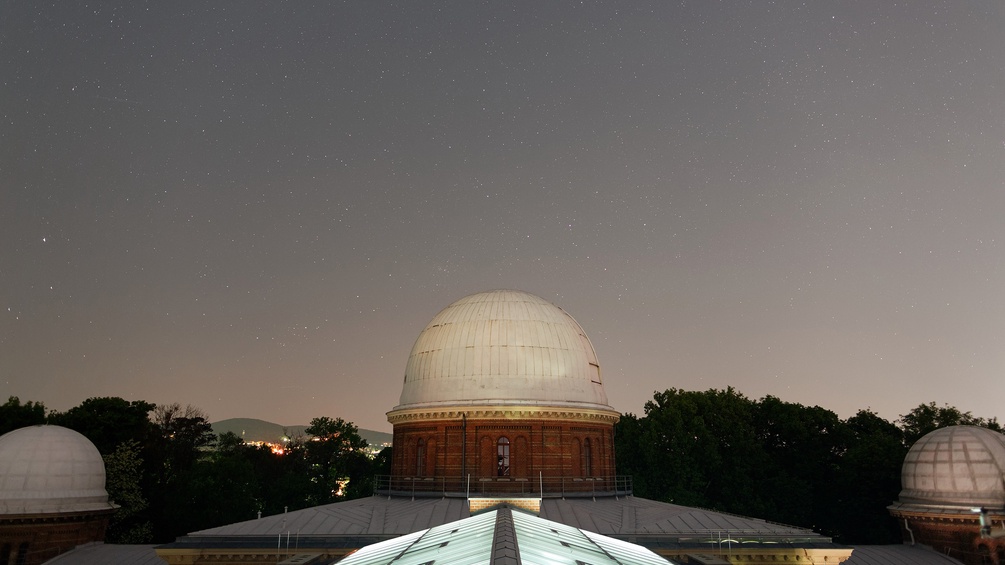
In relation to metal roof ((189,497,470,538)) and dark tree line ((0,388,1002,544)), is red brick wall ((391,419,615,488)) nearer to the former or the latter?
metal roof ((189,497,470,538))

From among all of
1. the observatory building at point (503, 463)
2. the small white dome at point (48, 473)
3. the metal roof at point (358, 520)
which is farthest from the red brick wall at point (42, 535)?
the metal roof at point (358, 520)

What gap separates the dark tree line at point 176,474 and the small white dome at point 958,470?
41567 mm

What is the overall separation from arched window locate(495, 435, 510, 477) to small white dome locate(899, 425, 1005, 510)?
21423 millimetres

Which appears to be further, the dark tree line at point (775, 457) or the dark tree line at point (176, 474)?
the dark tree line at point (775, 457)

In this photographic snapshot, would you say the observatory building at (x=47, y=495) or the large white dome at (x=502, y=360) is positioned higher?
the large white dome at (x=502, y=360)

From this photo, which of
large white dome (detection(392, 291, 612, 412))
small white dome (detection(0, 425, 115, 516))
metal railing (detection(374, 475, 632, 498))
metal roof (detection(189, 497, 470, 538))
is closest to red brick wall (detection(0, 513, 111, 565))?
small white dome (detection(0, 425, 115, 516))

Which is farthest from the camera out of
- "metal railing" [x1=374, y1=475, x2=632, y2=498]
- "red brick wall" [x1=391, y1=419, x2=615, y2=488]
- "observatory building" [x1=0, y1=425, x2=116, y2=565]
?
"red brick wall" [x1=391, y1=419, x2=615, y2=488]

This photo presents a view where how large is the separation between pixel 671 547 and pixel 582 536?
1501cm

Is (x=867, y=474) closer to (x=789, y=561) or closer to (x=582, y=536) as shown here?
(x=789, y=561)

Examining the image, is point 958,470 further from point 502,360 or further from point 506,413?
point 502,360

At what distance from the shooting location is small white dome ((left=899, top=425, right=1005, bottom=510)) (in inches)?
1316

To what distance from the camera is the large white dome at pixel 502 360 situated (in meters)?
36.8

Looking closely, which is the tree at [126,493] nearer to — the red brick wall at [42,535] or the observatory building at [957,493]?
the red brick wall at [42,535]

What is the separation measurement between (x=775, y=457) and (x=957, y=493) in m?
24.8
